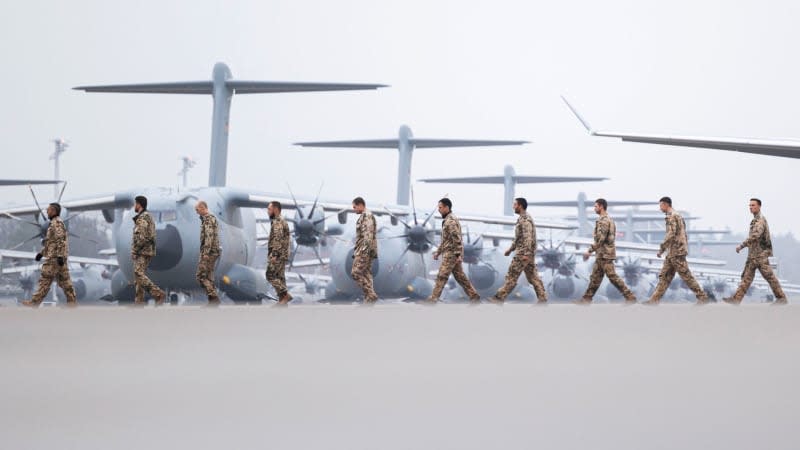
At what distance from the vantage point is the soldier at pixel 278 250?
15.9 meters

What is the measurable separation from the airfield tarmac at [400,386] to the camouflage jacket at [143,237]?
13.6 feet

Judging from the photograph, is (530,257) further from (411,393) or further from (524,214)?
(411,393)

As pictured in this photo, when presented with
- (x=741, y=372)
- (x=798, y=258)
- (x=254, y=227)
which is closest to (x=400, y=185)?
(x=254, y=227)

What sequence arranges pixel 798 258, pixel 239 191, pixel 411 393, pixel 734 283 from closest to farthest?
pixel 411 393
pixel 239 191
pixel 734 283
pixel 798 258

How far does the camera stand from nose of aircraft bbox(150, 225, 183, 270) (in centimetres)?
2130

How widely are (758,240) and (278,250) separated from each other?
22.4ft

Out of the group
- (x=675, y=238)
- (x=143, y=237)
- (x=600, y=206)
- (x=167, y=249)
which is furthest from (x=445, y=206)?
(x=167, y=249)

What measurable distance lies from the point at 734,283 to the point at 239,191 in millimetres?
52927

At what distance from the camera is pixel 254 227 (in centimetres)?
2622

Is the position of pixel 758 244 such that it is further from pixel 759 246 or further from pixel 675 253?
pixel 675 253

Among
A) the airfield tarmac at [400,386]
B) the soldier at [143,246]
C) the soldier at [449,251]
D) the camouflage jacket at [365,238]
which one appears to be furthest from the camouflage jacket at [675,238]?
→ the soldier at [143,246]

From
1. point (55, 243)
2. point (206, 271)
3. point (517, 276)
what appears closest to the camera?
point (55, 243)

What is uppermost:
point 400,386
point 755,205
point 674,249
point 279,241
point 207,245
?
point 755,205

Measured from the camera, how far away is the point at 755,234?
617 inches
